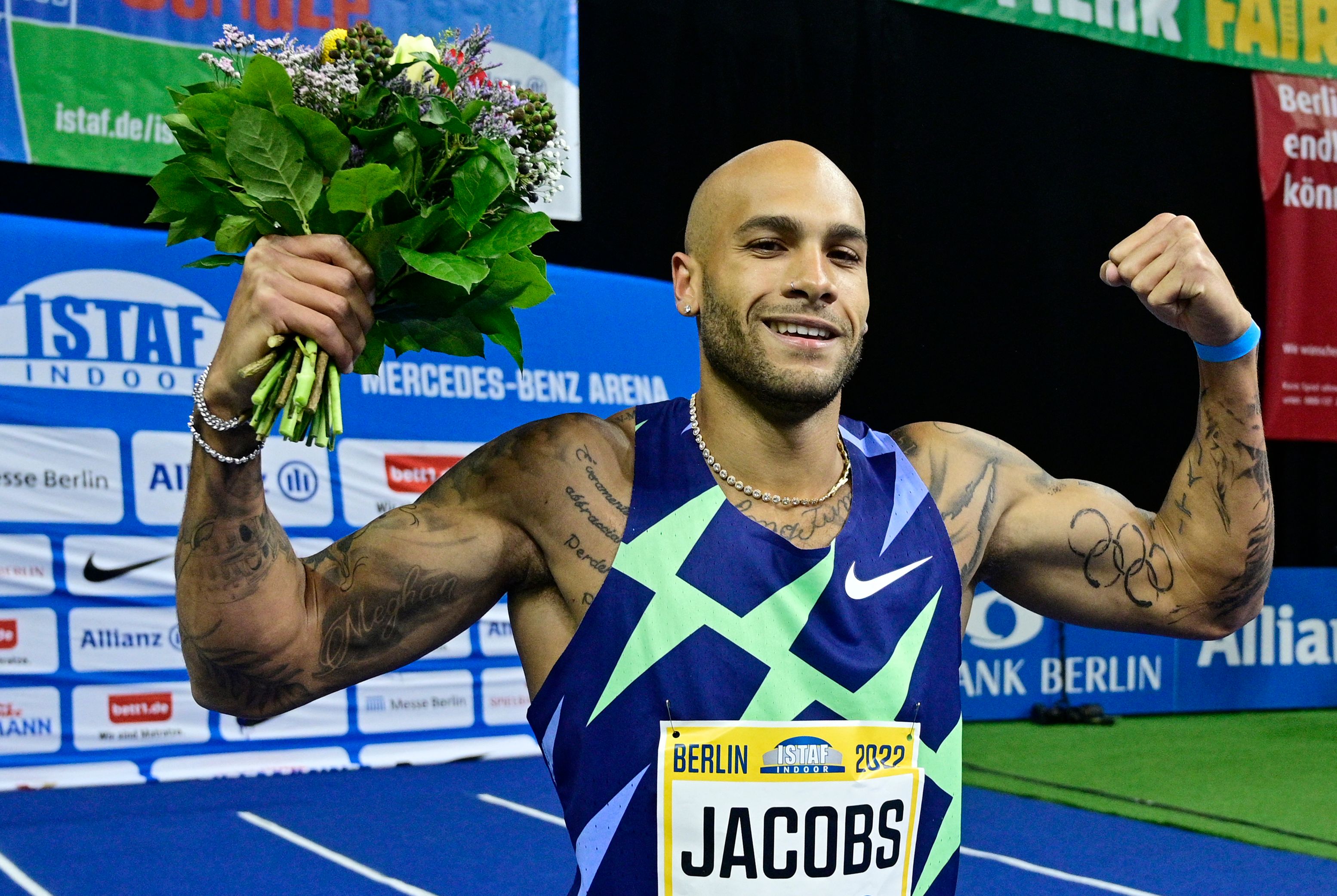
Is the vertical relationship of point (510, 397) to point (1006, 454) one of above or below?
above

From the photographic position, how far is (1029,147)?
8.65 meters

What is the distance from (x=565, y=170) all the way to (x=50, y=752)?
490cm

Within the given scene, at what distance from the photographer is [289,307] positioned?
1.47 meters

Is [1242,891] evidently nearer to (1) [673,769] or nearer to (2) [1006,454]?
(2) [1006,454]

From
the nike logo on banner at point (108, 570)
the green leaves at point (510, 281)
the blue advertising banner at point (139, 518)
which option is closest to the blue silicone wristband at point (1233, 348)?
the green leaves at point (510, 281)

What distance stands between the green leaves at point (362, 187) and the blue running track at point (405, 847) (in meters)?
3.10

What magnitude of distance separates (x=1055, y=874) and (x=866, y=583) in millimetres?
3103

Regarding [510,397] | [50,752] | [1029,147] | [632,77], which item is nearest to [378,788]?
[50,752]

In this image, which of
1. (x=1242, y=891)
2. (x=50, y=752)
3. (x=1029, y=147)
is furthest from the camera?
(x=1029, y=147)

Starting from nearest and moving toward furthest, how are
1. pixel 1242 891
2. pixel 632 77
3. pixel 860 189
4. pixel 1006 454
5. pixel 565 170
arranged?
pixel 565 170, pixel 1006 454, pixel 1242 891, pixel 632 77, pixel 860 189

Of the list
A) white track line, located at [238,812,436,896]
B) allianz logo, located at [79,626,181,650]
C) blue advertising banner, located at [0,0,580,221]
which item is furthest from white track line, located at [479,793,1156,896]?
blue advertising banner, located at [0,0,580,221]

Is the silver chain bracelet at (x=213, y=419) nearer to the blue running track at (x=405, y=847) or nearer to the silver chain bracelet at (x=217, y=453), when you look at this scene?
the silver chain bracelet at (x=217, y=453)

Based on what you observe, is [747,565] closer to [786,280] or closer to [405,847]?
[786,280]

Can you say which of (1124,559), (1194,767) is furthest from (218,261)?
(1194,767)
